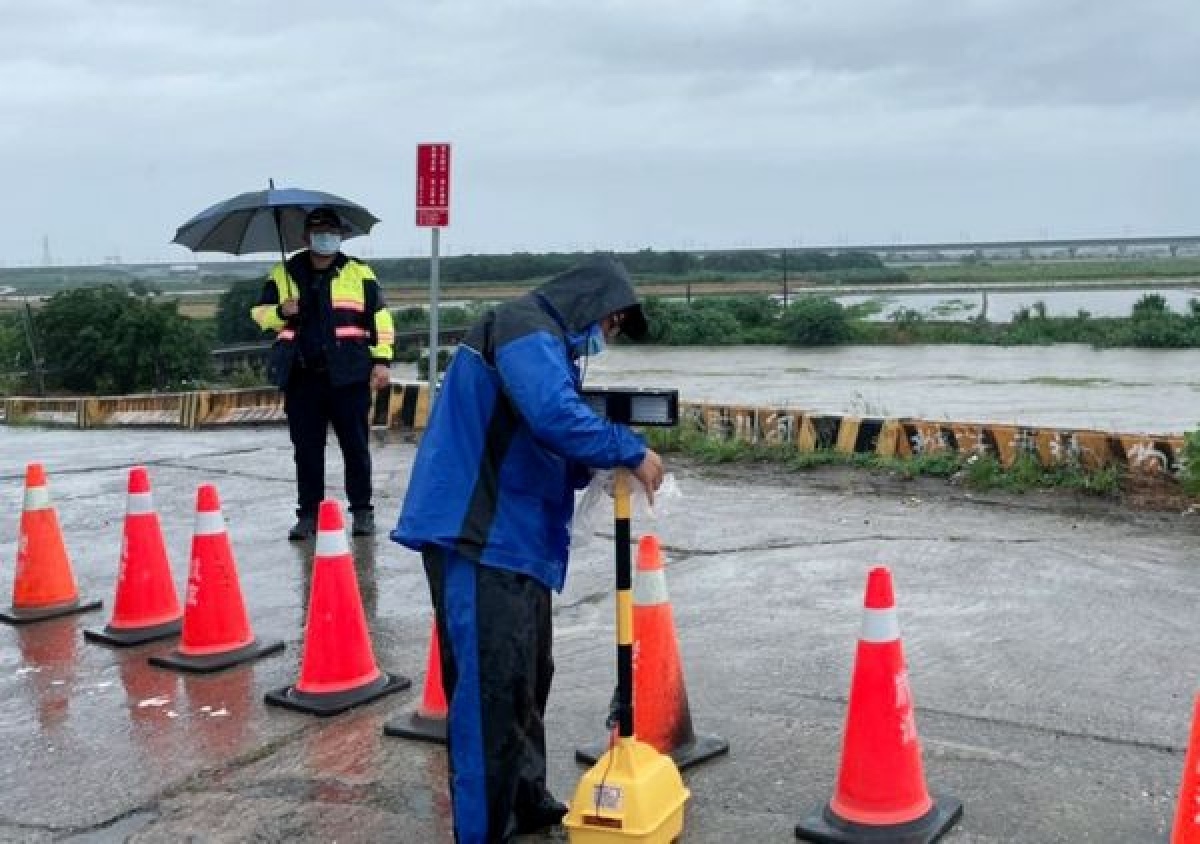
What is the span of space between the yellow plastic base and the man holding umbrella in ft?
14.7

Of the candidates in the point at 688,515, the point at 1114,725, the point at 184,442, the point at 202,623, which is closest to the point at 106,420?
the point at 184,442

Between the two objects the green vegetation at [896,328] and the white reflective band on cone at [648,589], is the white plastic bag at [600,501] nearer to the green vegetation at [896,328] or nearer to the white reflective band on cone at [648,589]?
the white reflective band on cone at [648,589]

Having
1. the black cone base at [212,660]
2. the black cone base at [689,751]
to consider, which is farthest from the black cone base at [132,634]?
the black cone base at [689,751]

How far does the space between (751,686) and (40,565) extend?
3.87m

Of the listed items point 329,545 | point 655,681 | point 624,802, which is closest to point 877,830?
point 624,802

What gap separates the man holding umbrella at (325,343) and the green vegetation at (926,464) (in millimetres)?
3930

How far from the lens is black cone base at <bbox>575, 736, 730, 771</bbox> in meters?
4.33

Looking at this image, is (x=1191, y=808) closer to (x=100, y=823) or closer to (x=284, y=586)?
(x=100, y=823)

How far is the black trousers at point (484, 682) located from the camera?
363cm

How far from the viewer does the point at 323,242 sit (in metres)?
7.67

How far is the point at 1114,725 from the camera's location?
4.55 meters

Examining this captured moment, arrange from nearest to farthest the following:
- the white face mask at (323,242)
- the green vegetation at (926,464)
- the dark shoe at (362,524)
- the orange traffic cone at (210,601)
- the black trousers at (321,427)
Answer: the orange traffic cone at (210,601) → the white face mask at (323,242) → the black trousers at (321,427) → the dark shoe at (362,524) → the green vegetation at (926,464)

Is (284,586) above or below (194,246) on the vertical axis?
below

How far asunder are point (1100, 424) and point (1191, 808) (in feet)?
35.4
